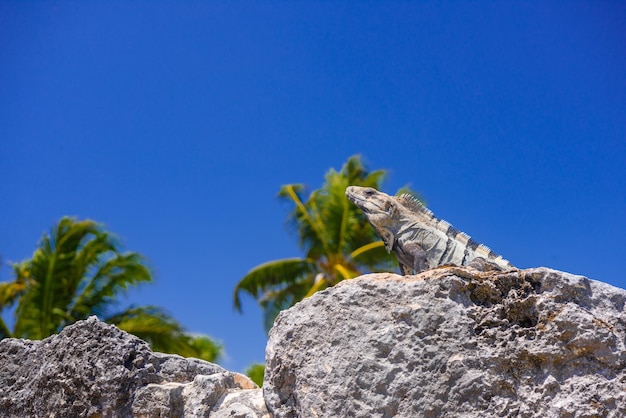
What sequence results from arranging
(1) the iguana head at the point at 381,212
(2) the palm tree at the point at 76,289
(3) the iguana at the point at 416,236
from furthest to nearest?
1. (2) the palm tree at the point at 76,289
2. (1) the iguana head at the point at 381,212
3. (3) the iguana at the point at 416,236

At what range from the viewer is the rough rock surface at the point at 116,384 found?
385 centimetres

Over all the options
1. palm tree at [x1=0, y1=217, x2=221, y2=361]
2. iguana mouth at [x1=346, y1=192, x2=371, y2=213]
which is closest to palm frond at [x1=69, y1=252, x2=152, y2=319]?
palm tree at [x1=0, y1=217, x2=221, y2=361]

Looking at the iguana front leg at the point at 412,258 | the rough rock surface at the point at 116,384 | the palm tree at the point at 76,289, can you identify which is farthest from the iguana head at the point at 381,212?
the palm tree at the point at 76,289

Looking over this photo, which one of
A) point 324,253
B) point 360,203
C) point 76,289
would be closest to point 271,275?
point 324,253

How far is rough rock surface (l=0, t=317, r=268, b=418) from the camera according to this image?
385 centimetres

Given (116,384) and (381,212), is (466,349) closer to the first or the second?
(116,384)

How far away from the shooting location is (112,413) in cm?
390

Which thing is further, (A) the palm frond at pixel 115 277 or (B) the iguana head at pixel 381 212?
(A) the palm frond at pixel 115 277

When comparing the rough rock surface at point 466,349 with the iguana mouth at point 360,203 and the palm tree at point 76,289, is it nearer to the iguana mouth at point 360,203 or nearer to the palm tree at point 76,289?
the iguana mouth at point 360,203

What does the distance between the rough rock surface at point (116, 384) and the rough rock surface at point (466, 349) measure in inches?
19.9

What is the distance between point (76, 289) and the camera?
16406mm

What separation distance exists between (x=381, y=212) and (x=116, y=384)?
2.43m

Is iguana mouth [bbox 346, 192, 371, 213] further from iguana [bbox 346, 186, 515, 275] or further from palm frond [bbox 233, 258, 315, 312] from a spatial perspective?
palm frond [bbox 233, 258, 315, 312]

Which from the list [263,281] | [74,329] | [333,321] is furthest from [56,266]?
[333,321]
